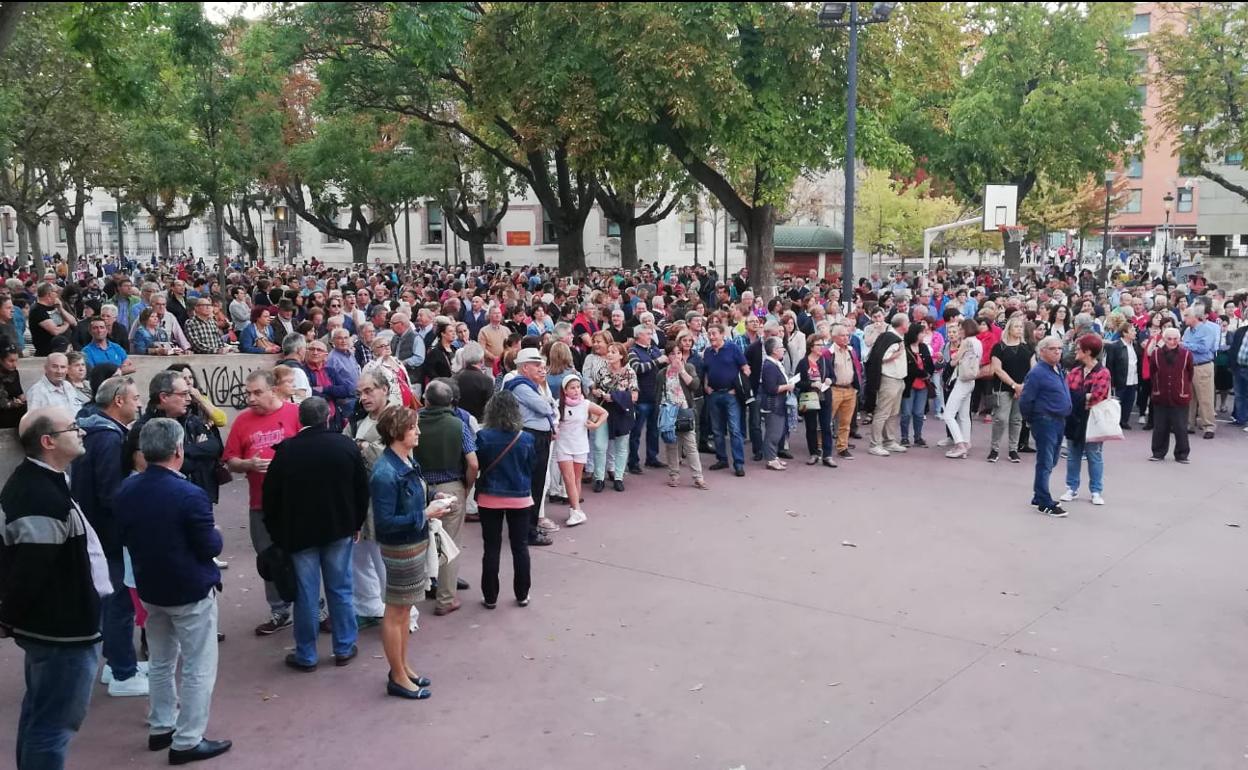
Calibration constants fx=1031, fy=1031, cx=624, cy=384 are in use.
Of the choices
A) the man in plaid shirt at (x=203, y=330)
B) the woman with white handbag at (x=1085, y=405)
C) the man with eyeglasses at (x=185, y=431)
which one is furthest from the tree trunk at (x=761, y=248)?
the man with eyeglasses at (x=185, y=431)

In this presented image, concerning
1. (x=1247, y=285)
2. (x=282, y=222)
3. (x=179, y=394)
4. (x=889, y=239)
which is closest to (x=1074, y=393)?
(x=179, y=394)

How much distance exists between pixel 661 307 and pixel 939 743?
1169 cm

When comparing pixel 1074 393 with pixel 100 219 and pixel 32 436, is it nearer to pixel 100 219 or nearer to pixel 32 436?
pixel 32 436

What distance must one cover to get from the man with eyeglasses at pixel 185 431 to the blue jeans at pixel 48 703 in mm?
1442

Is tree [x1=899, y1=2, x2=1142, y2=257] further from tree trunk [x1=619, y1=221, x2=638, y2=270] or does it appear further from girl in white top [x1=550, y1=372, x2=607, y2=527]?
tree trunk [x1=619, y1=221, x2=638, y2=270]

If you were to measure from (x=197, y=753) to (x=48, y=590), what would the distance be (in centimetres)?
125

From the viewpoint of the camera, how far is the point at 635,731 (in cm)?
568

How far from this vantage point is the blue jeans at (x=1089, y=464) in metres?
10.5

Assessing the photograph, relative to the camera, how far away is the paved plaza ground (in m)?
5.50

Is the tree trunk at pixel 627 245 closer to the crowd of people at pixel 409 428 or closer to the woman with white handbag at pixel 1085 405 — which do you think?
the crowd of people at pixel 409 428

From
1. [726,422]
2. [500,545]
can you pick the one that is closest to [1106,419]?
[726,422]

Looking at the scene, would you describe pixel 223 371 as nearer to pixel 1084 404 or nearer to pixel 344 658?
pixel 344 658

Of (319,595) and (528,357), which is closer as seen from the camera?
(319,595)

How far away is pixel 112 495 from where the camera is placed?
233 inches
